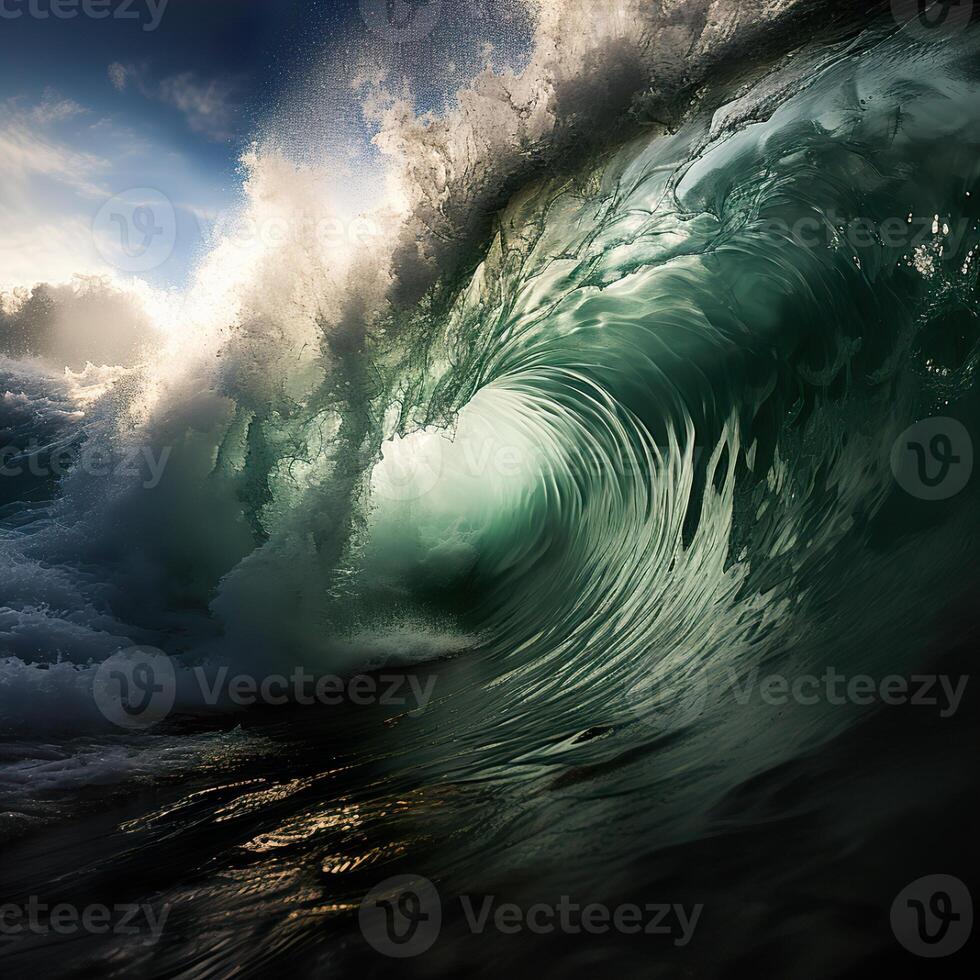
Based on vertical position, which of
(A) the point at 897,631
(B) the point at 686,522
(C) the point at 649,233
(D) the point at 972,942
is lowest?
(D) the point at 972,942

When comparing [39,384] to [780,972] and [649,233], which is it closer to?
[649,233]

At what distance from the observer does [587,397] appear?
7.73 metres

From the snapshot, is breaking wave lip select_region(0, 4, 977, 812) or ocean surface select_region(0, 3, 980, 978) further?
breaking wave lip select_region(0, 4, 977, 812)

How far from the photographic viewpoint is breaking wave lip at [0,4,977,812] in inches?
189

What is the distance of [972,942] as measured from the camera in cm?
120

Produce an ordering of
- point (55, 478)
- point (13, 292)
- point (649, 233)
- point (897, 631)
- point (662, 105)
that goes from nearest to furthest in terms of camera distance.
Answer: point (897, 631) < point (662, 105) < point (649, 233) < point (55, 478) < point (13, 292)

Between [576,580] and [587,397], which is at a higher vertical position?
[587,397]

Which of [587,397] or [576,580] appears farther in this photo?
[587,397]

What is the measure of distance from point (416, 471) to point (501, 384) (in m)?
1.84

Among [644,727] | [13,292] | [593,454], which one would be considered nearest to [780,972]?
[644,727]

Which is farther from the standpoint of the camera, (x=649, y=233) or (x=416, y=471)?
(x=416, y=471)

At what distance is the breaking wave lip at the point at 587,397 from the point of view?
15.8 feet

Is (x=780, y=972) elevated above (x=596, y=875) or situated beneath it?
situated beneath

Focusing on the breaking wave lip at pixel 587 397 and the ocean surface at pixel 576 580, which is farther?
the breaking wave lip at pixel 587 397
